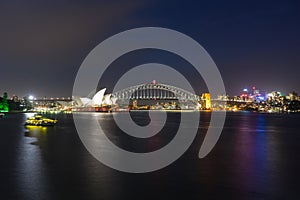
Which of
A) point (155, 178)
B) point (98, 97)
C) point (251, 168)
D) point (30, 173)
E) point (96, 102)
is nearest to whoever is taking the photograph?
point (155, 178)

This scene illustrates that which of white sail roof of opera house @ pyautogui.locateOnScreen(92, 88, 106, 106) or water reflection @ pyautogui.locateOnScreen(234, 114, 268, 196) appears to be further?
white sail roof of opera house @ pyautogui.locateOnScreen(92, 88, 106, 106)

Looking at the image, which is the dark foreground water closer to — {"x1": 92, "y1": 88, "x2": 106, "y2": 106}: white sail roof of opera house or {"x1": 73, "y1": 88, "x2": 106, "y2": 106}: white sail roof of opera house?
{"x1": 92, "y1": 88, "x2": 106, "y2": 106}: white sail roof of opera house

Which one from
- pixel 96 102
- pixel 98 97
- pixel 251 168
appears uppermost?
pixel 98 97

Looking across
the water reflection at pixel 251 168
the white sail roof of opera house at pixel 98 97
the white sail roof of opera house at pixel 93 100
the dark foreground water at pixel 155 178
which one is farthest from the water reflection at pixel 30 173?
the white sail roof of opera house at pixel 93 100

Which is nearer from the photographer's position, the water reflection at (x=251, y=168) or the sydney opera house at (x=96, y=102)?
the water reflection at (x=251, y=168)

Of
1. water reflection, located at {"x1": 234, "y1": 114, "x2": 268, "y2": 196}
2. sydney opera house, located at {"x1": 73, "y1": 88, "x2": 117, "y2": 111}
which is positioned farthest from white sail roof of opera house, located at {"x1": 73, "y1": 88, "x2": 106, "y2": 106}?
water reflection, located at {"x1": 234, "y1": 114, "x2": 268, "y2": 196}

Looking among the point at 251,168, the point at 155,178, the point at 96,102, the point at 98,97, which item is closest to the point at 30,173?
the point at 155,178

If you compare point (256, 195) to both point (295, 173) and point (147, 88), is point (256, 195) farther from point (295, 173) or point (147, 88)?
point (147, 88)

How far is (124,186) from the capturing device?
364 inches

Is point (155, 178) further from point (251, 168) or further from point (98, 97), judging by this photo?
point (98, 97)

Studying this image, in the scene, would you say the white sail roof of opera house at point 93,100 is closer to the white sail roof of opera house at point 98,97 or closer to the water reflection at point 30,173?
the white sail roof of opera house at point 98,97

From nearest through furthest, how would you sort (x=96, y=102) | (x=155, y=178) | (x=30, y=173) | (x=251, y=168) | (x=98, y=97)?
(x=155, y=178) < (x=30, y=173) < (x=251, y=168) < (x=98, y=97) < (x=96, y=102)

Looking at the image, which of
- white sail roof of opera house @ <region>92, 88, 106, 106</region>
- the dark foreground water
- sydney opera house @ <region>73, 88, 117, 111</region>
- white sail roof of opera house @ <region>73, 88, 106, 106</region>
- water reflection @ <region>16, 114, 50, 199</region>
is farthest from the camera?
sydney opera house @ <region>73, 88, 117, 111</region>

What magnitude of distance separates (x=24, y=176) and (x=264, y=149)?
11.5 m
